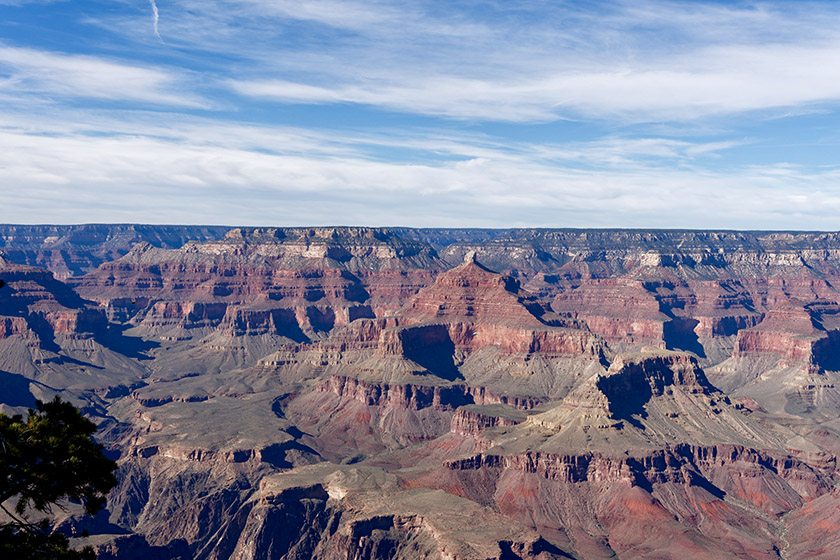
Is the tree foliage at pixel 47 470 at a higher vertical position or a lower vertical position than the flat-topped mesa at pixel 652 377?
higher

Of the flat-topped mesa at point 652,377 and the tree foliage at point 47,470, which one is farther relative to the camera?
the flat-topped mesa at point 652,377

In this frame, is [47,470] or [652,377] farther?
[652,377]

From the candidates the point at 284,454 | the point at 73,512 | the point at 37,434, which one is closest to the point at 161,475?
the point at 284,454

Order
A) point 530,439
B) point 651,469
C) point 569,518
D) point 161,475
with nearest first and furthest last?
point 569,518 → point 651,469 → point 530,439 → point 161,475

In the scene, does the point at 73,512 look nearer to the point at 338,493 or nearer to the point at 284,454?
the point at 338,493

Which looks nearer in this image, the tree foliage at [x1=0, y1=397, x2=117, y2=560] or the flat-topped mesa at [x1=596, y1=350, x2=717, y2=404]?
the tree foliage at [x1=0, y1=397, x2=117, y2=560]

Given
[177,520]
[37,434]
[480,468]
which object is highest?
[37,434]

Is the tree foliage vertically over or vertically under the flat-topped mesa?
over

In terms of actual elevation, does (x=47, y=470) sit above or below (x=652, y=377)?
above
